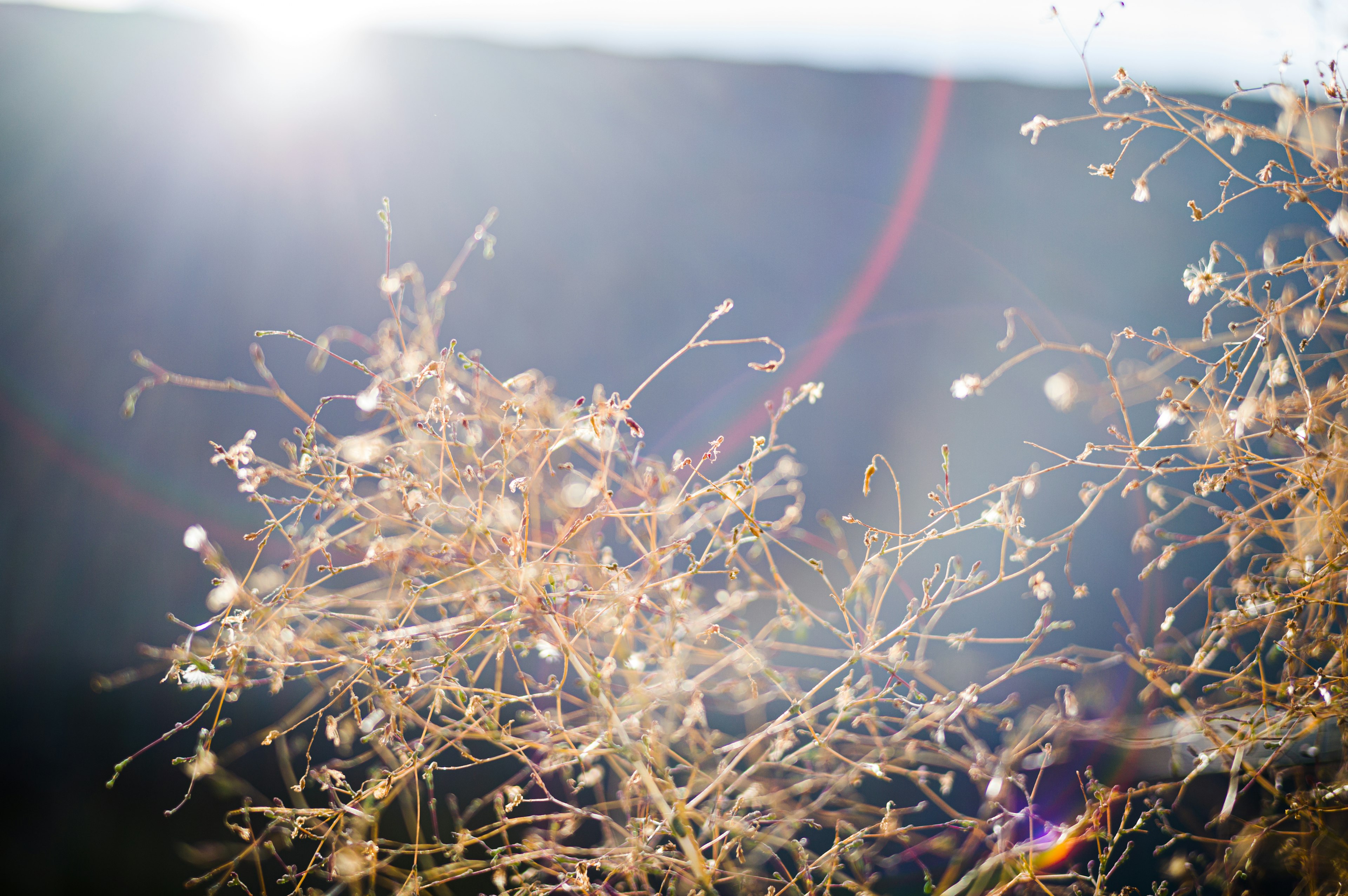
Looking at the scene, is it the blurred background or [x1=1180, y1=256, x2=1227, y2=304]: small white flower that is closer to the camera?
[x1=1180, y1=256, x2=1227, y2=304]: small white flower

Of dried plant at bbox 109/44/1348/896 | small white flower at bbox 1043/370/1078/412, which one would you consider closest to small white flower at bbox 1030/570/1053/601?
dried plant at bbox 109/44/1348/896

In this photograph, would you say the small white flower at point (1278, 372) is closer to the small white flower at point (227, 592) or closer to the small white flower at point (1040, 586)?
the small white flower at point (1040, 586)

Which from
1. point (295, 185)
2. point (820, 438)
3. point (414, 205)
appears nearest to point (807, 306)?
point (820, 438)

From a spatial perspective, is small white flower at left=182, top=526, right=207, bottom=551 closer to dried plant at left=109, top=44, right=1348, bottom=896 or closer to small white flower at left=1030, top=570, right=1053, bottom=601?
dried plant at left=109, top=44, right=1348, bottom=896

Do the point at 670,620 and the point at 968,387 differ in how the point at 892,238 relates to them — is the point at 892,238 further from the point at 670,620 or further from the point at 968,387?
the point at 670,620

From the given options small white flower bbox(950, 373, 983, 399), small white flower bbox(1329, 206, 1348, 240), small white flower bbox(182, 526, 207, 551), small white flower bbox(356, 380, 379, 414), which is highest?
small white flower bbox(356, 380, 379, 414)

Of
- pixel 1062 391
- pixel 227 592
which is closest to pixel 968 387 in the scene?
pixel 1062 391

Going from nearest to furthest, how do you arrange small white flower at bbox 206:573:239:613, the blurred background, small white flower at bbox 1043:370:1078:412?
small white flower at bbox 206:573:239:613 < small white flower at bbox 1043:370:1078:412 < the blurred background

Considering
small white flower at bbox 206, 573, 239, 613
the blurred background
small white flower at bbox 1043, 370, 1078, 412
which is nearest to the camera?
small white flower at bbox 206, 573, 239, 613

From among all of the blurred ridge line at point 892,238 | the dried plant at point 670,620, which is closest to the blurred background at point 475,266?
the blurred ridge line at point 892,238

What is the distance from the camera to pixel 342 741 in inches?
38.1

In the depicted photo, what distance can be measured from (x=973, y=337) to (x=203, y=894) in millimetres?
3542

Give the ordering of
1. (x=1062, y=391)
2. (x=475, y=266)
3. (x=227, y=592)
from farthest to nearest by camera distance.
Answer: (x=475, y=266) < (x=1062, y=391) < (x=227, y=592)

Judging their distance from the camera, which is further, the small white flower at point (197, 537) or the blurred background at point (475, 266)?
the blurred background at point (475, 266)
